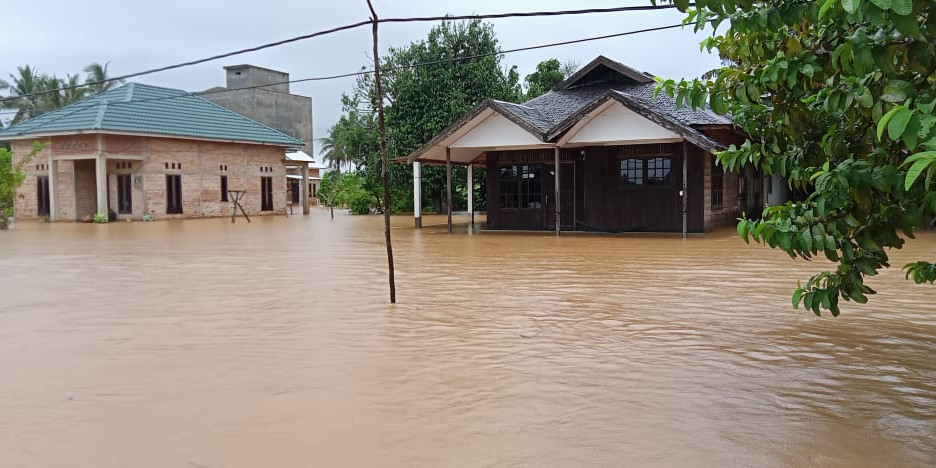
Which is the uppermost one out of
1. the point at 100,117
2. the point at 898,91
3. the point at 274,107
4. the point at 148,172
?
the point at 274,107

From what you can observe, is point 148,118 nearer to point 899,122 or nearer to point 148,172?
point 148,172

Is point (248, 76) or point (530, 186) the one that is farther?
point (248, 76)

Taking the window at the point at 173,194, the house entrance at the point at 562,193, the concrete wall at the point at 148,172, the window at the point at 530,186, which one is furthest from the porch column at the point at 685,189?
the window at the point at 173,194

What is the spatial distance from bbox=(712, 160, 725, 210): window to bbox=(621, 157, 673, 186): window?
1.60m

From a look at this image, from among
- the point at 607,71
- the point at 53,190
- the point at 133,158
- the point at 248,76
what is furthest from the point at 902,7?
the point at 248,76

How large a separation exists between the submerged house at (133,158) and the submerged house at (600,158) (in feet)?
47.0

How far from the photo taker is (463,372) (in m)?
5.61

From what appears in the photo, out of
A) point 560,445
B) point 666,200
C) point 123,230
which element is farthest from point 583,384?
point 123,230

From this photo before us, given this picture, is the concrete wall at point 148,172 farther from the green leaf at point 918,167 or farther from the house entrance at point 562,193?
the green leaf at point 918,167

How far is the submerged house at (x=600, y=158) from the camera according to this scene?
A: 61.0 ft

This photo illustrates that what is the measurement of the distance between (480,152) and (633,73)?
17.2 ft

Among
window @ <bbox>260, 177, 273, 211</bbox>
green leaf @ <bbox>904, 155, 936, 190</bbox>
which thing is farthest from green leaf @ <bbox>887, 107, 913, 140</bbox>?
window @ <bbox>260, 177, 273, 211</bbox>

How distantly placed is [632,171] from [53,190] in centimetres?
2415

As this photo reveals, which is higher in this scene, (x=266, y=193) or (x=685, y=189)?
(x=266, y=193)
